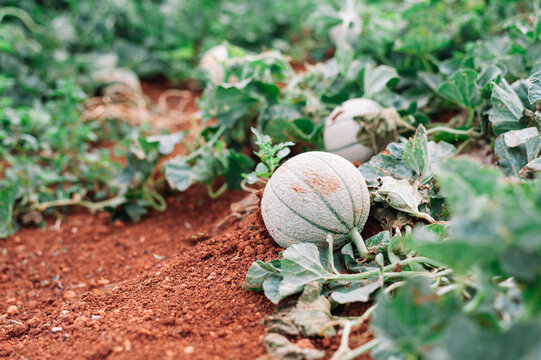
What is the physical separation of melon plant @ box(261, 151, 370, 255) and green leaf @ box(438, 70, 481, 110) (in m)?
0.91

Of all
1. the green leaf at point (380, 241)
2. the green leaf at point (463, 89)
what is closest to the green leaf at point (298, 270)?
the green leaf at point (380, 241)

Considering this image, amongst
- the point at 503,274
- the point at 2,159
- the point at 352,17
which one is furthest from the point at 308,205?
the point at 2,159

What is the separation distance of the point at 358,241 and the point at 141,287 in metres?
1.03

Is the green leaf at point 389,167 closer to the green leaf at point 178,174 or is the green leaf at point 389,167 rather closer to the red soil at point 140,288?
the red soil at point 140,288

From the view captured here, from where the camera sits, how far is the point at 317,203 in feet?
6.46

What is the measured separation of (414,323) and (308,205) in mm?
801

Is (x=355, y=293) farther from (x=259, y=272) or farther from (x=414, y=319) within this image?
(x=414, y=319)

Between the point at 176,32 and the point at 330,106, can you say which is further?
the point at 176,32

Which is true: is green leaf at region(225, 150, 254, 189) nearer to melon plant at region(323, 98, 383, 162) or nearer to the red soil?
the red soil

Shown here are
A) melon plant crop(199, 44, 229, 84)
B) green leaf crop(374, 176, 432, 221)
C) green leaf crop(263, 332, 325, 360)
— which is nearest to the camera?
green leaf crop(263, 332, 325, 360)

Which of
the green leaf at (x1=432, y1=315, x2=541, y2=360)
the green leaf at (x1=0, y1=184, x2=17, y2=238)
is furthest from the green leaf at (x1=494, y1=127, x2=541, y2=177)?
the green leaf at (x1=0, y1=184, x2=17, y2=238)

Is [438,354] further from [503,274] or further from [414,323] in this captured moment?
[503,274]

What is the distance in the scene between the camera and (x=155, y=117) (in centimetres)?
443

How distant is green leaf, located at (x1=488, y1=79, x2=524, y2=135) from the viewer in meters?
2.36
